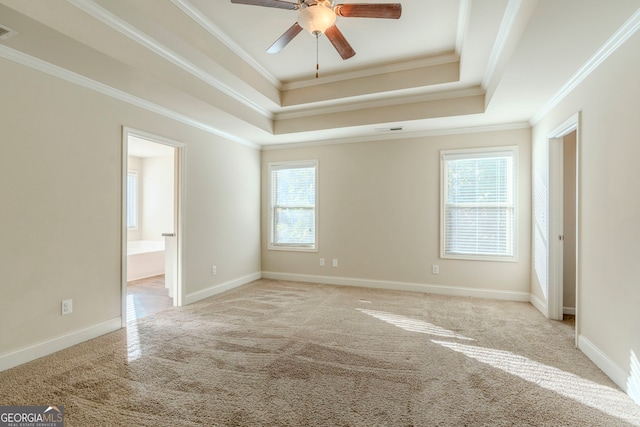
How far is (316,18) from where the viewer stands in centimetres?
230

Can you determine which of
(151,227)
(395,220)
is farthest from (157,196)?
(395,220)

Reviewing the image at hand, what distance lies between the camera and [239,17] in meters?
2.82

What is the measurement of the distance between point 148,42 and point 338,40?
168 centimetres

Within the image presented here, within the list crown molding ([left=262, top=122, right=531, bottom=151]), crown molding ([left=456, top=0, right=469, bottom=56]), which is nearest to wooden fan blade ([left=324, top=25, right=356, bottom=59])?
crown molding ([left=456, top=0, right=469, bottom=56])

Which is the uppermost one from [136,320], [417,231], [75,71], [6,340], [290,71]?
[290,71]

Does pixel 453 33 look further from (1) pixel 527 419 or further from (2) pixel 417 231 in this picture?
(1) pixel 527 419

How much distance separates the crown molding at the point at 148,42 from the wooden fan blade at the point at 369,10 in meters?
1.65

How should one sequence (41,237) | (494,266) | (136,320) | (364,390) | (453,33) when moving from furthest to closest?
(494,266)
(136,320)
(453,33)
(41,237)
(364,390)

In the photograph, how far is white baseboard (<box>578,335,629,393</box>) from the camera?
2.17m

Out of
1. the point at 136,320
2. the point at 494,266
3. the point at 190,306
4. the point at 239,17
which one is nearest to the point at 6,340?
the point at 136,320

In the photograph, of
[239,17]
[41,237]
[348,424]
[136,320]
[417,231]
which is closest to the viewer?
[348,424]

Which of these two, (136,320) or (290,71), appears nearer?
(136,320)

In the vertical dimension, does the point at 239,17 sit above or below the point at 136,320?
above

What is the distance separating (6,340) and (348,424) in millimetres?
2725
